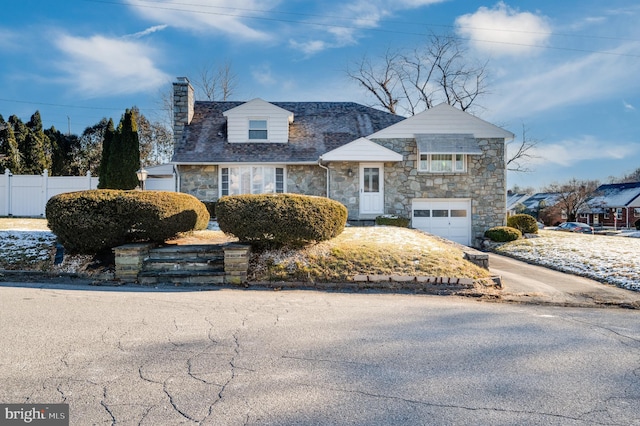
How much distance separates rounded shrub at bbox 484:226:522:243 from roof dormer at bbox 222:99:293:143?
9.97 metres

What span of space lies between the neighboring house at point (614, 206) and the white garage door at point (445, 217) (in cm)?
4277

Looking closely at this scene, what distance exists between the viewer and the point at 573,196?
5066cm

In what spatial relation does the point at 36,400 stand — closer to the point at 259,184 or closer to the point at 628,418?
the point at 628,418

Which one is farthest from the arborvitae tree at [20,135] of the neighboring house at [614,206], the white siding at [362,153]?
the neighboring house at [614,206]

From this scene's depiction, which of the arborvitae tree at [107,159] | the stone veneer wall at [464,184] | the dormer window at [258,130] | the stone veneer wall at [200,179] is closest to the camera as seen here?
the arborvitae tree at [107,159]

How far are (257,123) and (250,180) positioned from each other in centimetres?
297

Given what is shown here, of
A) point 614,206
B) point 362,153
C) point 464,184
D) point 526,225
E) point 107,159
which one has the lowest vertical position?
point 526,225

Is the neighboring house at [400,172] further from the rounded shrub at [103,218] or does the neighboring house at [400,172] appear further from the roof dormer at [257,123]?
the rounded shrub at [103,218]

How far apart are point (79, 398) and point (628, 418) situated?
4.05 meters

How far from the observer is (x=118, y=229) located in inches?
362

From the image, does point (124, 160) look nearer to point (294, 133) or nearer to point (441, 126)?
point (294, 133)

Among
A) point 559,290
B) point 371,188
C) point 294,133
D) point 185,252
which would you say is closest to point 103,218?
point 185,252

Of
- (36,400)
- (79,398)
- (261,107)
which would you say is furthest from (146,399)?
(261,107)

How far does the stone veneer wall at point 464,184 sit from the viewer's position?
18391mm
